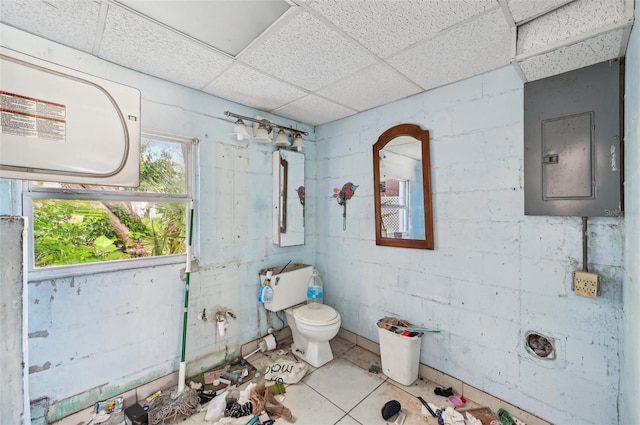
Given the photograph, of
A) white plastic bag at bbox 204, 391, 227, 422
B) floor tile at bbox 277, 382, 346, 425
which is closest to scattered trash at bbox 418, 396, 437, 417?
floor tile at bbox 277, 382, 346, 425

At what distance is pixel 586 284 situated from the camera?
4.78 feet

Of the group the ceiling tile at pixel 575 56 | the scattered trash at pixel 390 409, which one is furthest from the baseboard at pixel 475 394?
the ceiling tile at pixel 575 56

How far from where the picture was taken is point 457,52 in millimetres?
1625

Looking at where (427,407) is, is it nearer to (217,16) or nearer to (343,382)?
(343,382)

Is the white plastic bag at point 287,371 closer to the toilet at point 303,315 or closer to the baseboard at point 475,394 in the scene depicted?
the toilet at point 303,315

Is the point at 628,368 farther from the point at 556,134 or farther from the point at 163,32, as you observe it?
the point at 163,32

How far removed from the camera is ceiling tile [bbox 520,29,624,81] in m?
1.22

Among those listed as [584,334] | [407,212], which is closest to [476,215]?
[407,212]

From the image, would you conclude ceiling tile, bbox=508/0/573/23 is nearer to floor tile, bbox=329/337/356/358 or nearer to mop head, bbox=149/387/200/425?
floor tile, bbox=329/337/356/358

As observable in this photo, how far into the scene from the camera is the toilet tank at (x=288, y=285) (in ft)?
8.27

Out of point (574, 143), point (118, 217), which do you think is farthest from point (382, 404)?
point (118, 217)

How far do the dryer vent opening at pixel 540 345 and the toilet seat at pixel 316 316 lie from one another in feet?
4.51

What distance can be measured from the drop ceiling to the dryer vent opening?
5.35ft

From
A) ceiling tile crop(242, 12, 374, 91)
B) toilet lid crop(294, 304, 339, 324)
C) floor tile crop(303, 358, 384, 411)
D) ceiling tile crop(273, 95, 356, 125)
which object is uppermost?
ceiling tile crop(273, 95, 356, 125)
